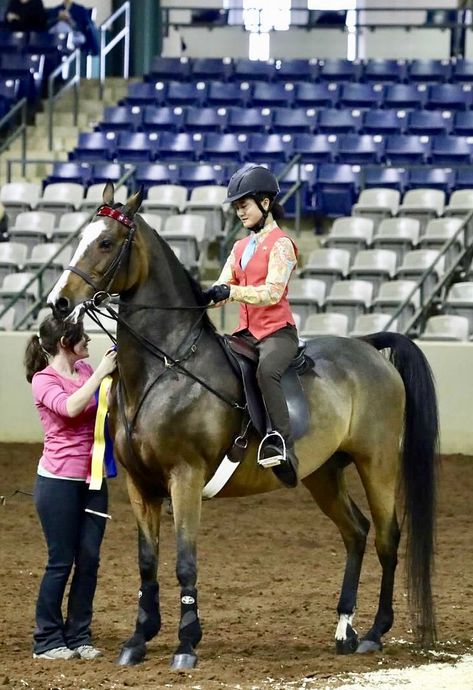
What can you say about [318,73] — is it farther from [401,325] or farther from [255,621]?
[255,621]

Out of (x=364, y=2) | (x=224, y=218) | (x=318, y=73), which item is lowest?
(x=224, y=218)

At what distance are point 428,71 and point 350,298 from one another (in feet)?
26.1

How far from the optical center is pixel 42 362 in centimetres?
657

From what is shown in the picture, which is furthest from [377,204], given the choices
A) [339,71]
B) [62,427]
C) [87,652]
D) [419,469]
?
[87,652]

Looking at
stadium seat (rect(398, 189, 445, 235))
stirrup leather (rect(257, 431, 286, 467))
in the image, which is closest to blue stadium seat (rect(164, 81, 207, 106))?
stadium seat (rect(398, 189, 445, 235))

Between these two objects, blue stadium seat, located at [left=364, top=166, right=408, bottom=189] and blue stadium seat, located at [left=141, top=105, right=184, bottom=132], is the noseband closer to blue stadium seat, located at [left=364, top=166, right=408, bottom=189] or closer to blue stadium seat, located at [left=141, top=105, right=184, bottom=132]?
blue stadium seat, located at [left=364, top=166, right=408, bottom=189]

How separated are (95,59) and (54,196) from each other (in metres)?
8.09

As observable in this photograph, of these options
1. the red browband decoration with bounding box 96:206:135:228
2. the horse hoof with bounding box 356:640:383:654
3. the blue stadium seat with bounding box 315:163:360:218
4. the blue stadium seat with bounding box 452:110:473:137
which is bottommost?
the horse hoof with bounding box 356:640:383:654

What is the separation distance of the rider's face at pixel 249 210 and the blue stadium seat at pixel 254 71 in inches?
647

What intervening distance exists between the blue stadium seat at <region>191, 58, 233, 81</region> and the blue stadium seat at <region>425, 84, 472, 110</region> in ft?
12.8

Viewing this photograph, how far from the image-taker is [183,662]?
237 inches

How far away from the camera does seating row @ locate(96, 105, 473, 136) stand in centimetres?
1989

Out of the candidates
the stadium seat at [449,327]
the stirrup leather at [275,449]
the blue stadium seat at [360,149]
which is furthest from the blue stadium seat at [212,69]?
the stirrup leather at [275,449]

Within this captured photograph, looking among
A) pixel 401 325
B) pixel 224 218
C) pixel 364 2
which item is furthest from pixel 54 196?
pixel 364 2
